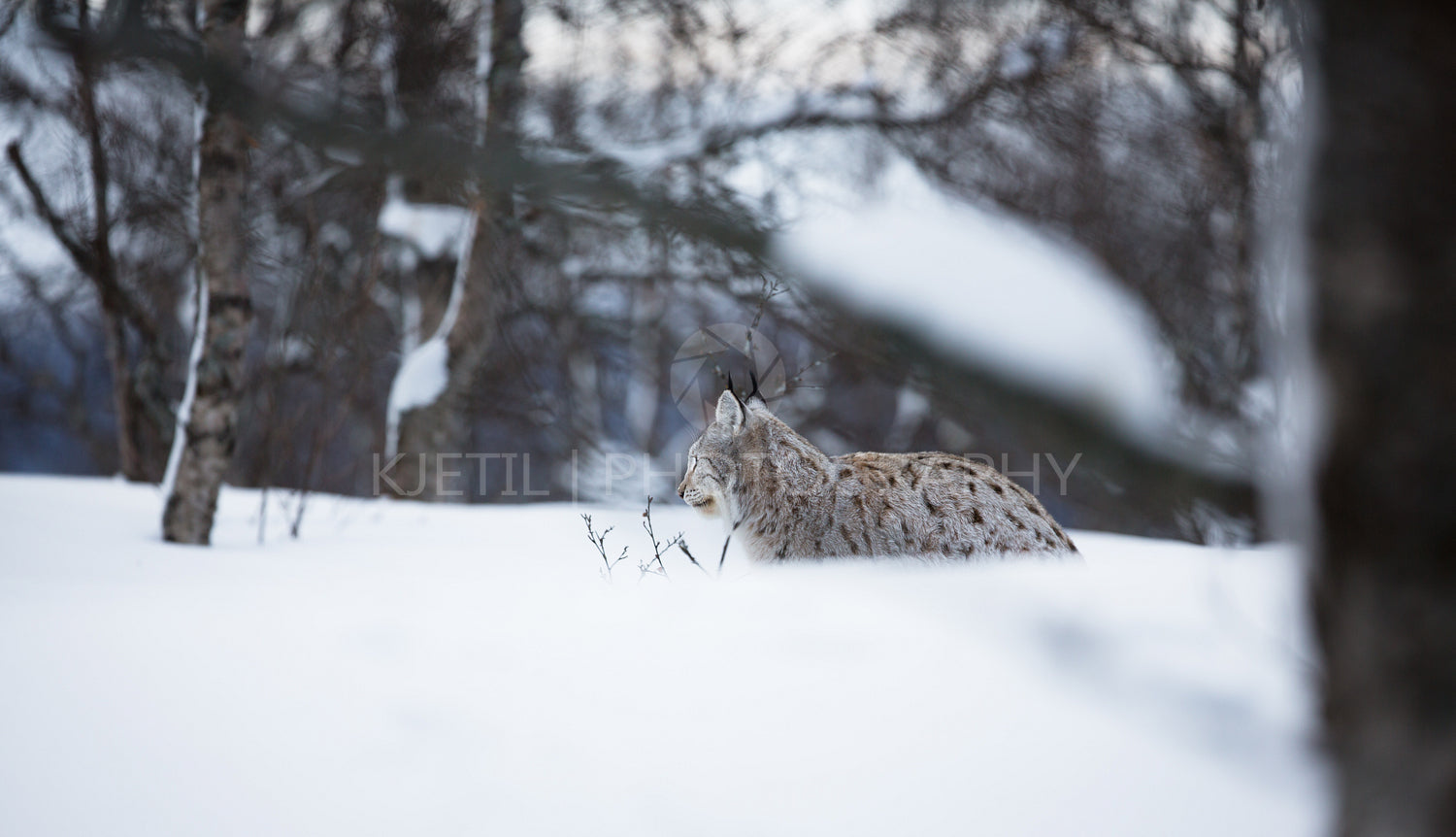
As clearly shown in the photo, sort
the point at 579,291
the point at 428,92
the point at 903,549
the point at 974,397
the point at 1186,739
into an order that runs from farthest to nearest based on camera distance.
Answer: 1. the point at 579,291
2. the point at 903,549
3. the point at 428,92
4. the point at 1186,739
5. the point at 974,397

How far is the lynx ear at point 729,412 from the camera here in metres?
3.48

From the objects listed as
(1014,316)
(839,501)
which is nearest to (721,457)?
Result: (839,501)

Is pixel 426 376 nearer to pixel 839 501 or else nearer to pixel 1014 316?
pixel 839 501

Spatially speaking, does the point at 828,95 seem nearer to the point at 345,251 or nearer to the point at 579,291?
the point at 579,291

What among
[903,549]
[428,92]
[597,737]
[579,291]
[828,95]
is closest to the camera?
[597,737]

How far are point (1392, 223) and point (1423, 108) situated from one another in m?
0.09

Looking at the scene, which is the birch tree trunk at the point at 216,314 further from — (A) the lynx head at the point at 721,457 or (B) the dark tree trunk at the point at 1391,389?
(B) the dark tree trunk at the point at 1391,389

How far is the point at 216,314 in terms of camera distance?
479cm

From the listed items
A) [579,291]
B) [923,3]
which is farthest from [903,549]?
[579,291]

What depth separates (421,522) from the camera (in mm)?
5570

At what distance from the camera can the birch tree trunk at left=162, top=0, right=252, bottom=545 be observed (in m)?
4.71

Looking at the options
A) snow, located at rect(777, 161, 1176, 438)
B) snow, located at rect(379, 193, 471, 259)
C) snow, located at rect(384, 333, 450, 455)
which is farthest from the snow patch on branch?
snow, located at rect(777, 161, 1176, 438)

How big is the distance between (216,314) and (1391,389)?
17.2 ft

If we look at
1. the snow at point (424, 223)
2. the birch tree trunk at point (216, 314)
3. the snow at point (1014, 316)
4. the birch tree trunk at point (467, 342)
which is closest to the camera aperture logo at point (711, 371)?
the birch tree trunk at point (467, 342)
